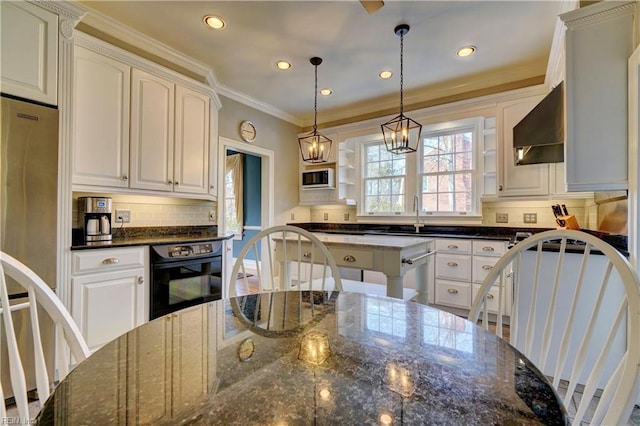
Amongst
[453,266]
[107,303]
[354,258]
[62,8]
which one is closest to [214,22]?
[62,8]

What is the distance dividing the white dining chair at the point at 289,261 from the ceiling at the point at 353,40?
175 cm

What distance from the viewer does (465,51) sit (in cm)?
288

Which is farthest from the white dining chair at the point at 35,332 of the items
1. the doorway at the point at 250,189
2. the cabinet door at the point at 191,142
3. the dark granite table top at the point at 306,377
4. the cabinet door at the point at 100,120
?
the doorway at the point at 250,189

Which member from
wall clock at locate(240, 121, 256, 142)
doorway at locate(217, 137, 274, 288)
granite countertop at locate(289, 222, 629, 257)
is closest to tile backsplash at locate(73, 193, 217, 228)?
doorway at locate(217, 137, 274, 288)

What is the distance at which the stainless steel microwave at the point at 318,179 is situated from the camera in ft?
14.7

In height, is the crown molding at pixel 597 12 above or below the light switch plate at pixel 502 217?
above

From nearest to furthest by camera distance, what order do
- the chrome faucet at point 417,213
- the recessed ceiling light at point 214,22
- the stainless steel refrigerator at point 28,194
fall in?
→ the stainless steel refrigerator at point 28,194 < the recessed ceiling light at point 214,22 < the chrome faucet at point 417,213

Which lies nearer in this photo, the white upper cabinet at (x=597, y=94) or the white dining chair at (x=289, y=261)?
the white dining chair at (x=289, y=261)

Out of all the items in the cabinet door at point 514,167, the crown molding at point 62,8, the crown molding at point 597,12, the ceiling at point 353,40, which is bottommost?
the cabinet door at point 514,167

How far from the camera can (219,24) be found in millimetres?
2500

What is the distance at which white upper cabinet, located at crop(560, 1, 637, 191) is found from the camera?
5.92 feet

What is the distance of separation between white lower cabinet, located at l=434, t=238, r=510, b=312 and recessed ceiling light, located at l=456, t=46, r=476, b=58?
187cm

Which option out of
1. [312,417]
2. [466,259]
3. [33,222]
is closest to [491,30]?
[466,259]

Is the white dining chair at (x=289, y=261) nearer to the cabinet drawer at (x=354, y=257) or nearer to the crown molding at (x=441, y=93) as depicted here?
the cabinet drawer at (x=354, y=257)
